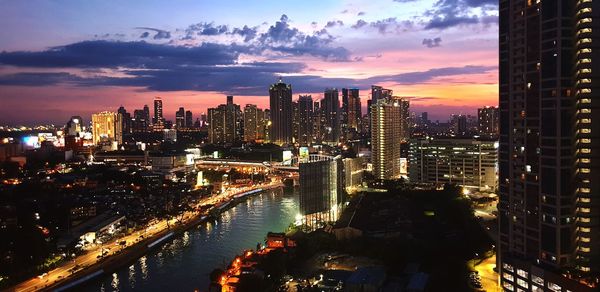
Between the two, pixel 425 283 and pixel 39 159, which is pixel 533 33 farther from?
pixel 39 159

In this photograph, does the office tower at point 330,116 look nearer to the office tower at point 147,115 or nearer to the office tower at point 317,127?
the office tower at point 317,127

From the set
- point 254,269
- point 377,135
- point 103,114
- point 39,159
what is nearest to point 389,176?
point 377,135

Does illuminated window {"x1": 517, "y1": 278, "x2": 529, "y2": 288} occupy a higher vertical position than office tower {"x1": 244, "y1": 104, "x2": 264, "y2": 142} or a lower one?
lower

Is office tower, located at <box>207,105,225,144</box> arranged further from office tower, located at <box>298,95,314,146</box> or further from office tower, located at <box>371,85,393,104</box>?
office tower, located at <box>371,85,393,104</box>

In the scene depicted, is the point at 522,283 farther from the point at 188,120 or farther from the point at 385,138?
the point at 188,120

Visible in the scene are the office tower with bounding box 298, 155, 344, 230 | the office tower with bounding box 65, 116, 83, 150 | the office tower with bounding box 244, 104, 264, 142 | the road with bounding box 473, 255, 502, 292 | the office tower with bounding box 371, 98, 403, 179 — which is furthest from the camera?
the office tower with bounding box 244, 104, 264, 142

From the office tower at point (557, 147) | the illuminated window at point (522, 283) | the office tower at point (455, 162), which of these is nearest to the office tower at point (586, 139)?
the office tower at point (557, 147)

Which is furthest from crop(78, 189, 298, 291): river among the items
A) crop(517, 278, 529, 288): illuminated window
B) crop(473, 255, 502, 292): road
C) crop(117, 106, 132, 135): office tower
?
crop(117, 106, 132, 135): office tower
